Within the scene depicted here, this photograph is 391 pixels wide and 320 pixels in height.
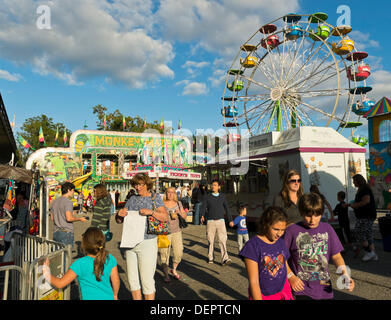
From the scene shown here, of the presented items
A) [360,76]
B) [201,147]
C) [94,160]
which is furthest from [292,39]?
[201,147]

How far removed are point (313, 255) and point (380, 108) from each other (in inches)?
706

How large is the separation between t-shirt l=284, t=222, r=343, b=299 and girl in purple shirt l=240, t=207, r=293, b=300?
152 mm

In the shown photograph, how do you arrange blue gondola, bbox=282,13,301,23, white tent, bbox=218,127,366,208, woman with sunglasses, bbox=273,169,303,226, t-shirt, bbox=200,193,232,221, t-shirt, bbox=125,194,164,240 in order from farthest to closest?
1. blue gondola, bbox=282,13,301,23
2. white tent, bbox=218,127,366,208
3. t-shirt, bbox=200,193,232,221
4. t-shirt, bbox=125,194,164,240
5. woman with sunglasses, bbox=273,169,303,226

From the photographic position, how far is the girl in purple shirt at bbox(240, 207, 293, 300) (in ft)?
7.86

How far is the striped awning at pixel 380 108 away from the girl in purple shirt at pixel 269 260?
1786 cm

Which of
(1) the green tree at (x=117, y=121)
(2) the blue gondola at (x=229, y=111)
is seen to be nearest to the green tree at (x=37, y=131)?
(1) the green tree at (x=117, y=121)

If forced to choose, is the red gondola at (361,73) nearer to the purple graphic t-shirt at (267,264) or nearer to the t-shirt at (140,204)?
the t-shirt at (140,204)

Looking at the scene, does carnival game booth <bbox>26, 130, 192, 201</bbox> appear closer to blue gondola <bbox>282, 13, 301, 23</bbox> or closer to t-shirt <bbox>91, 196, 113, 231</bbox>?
blue gondola <bbox>282, 13, 301, 23</bbox>

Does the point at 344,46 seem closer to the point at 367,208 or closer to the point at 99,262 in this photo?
the point at 367,208

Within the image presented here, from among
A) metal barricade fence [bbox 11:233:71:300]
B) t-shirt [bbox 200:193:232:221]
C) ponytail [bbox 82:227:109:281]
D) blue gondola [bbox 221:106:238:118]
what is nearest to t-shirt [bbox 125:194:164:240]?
metal barricade fence [bbox 11:233:71:300]

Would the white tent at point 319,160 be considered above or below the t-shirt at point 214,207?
above

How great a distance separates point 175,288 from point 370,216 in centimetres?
416

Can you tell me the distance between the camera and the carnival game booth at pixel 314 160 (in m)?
10.0
